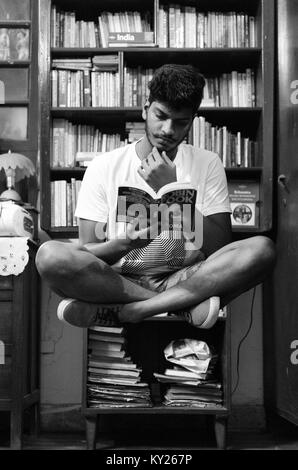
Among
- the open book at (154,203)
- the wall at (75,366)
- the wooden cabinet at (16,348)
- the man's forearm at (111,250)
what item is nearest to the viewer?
the open book at (154,203)

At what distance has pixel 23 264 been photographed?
276 centimetres

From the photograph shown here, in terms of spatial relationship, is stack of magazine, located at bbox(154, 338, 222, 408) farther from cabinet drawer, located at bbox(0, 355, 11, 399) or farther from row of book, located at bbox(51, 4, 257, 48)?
row of book, located at bbox(51, 4, 257, 48)

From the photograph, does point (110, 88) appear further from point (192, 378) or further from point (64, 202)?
point (192, 378)

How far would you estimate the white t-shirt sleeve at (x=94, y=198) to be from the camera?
7.75 feet

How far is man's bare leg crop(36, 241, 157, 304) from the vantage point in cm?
193

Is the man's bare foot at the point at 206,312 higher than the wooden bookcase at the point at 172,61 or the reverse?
the reverse

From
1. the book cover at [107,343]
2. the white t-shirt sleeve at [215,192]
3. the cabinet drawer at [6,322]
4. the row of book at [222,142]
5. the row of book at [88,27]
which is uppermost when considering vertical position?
the row of book at [88,27]

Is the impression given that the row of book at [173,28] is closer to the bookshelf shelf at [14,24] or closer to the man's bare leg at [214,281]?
the bookshelf shelf at [14,24]

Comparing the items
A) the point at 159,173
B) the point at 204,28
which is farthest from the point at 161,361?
the point at 204,28

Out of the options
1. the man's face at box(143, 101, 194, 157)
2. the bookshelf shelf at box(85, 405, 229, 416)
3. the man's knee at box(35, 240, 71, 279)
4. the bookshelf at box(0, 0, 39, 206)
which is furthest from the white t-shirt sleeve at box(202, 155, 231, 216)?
the bookshelf at box(0, 0, 39, 206)

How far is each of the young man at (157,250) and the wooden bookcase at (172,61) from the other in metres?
0.53

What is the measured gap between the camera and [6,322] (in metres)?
2.81

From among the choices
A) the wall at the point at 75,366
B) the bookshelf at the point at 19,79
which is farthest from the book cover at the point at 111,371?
the bookshelf at the point at 19,79
